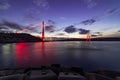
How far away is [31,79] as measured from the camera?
1123 centimetres

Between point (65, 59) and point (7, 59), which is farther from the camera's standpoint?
point (7, 59)

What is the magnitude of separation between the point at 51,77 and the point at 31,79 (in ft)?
5.07

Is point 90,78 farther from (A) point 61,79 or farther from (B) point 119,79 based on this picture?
(A) point 61,79

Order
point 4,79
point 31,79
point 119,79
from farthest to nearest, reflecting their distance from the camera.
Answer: point 119,79 → point 4,79 → point 31,79

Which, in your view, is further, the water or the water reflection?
the water reflection

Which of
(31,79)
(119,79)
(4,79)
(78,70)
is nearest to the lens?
(31,79)

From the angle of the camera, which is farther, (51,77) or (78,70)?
(78,70)

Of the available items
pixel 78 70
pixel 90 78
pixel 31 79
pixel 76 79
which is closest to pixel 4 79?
pixel 31 79

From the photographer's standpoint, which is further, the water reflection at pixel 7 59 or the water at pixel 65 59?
the water reflection at pixel 7 59

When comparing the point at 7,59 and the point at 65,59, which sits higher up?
the point at 65,59

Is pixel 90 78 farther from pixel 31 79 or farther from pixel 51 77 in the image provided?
pixel 31 79

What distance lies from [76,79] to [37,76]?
9.65ft

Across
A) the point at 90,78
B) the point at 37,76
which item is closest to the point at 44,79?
the point at 37,76

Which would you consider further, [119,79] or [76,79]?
[119,79]
